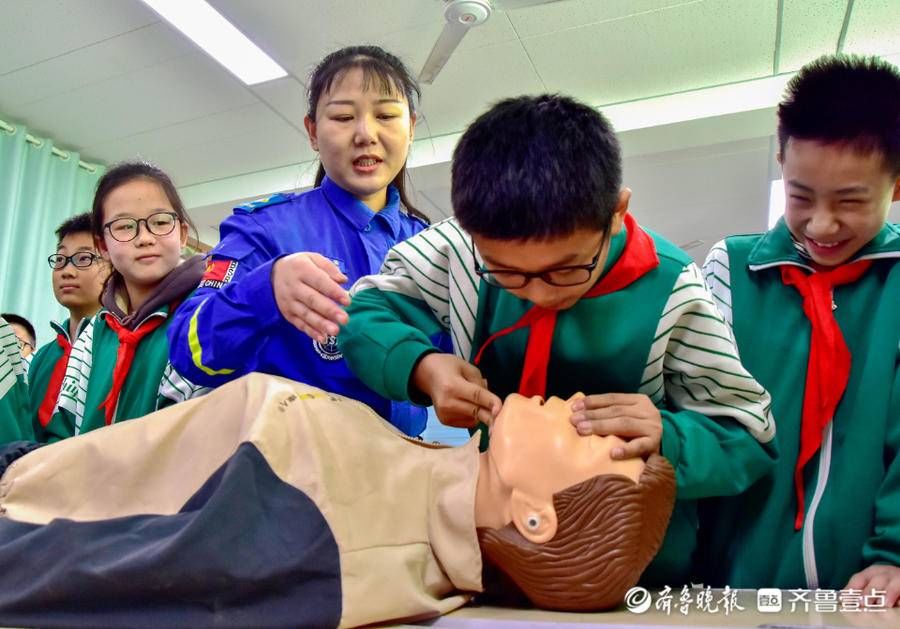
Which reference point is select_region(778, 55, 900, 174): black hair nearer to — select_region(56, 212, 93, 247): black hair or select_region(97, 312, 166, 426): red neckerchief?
select_region(97, 312, 166, 426): red neckerchief

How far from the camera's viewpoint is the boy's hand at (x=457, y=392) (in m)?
0.84

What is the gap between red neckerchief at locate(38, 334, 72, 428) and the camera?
5.48ft

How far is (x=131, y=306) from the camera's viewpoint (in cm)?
164

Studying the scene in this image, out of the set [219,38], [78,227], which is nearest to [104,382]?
[78,227]

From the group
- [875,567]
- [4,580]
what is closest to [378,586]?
[4,580]

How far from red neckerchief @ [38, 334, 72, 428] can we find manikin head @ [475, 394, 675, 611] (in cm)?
126

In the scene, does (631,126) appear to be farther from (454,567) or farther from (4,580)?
(4,580)

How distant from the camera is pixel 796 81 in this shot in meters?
1.12

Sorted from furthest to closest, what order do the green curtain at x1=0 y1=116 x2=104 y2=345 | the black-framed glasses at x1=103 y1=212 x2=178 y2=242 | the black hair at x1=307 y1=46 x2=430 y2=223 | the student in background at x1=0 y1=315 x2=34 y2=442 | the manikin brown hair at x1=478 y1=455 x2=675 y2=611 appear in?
the green curtain at x1=0 y1=116 x2=104 y2=345
the black-framed glasses at x1=103 y1=212 x2=178 y2=242
the student in background at x1=0 y1=315 x2=34 y2=442
the black hair at x1=307 y1=46 x2=430 y2=223
the manikin brown hair at x1=478 y1=455 x2=675 y2=611

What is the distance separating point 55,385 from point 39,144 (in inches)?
104

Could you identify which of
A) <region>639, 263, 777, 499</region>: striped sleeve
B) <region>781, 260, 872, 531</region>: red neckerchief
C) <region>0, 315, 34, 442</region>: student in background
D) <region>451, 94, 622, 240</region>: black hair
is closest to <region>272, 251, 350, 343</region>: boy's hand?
<region>451, 94, 622, 240</region>: black hair

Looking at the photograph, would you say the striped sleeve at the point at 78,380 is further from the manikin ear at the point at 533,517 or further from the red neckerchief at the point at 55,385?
the manikin ear at the point at 533,517

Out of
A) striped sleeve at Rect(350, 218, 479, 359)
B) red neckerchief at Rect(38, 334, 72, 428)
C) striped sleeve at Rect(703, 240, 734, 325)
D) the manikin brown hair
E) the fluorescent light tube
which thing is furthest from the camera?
the fluorescent light tube

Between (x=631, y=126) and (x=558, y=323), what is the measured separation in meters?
3.09
